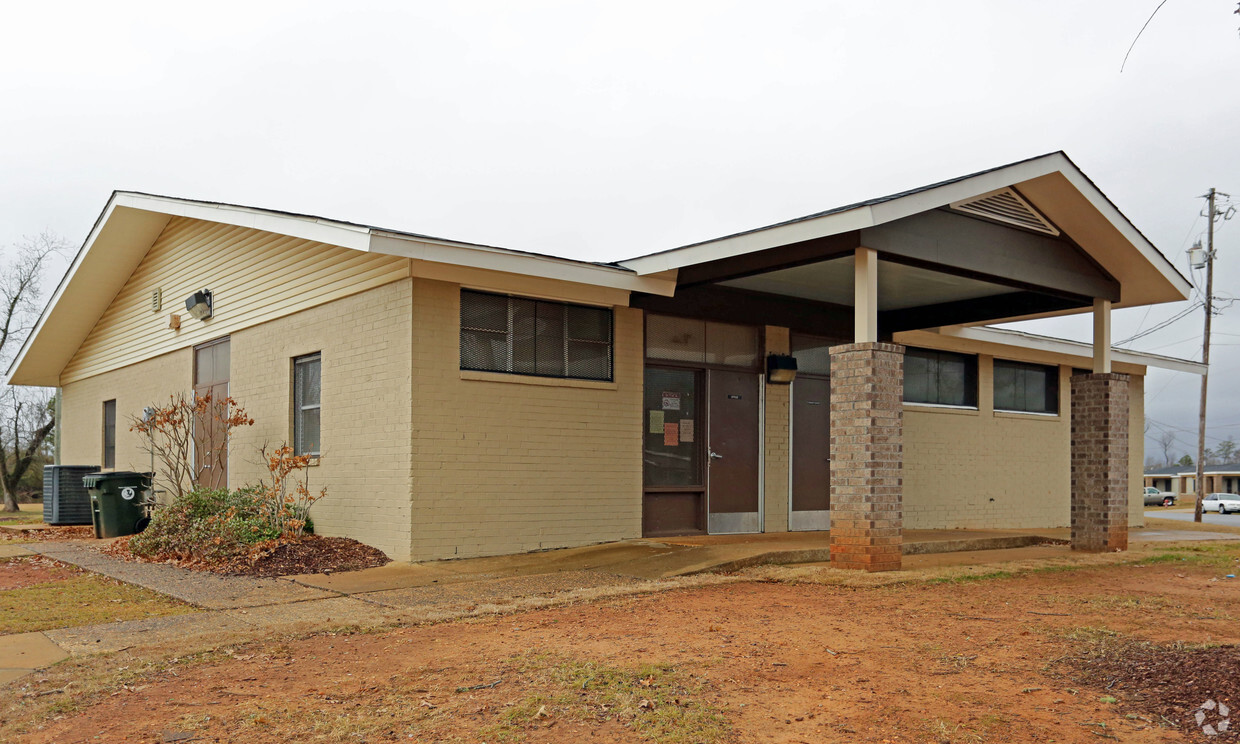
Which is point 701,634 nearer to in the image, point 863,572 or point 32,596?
point 863,572

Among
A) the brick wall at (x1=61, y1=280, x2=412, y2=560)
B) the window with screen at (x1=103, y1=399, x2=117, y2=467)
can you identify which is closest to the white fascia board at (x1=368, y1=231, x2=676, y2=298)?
the brick wall at (x1=61, y1=280, x2=412, y2=560)

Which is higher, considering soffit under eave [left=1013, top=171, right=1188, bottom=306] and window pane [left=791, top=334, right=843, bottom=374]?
soffit under eave [left=1013, top=171, right=1188, bottom=306]

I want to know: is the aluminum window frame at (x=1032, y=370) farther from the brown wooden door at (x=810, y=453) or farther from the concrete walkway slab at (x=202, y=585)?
the concrete walkway slab at (x=202, y=585)

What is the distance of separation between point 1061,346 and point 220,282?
14.2 m

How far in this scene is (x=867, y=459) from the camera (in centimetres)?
872

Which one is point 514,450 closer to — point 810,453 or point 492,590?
point 492,590

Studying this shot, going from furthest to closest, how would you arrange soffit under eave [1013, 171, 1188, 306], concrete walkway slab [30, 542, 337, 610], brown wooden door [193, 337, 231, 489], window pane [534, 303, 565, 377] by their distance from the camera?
brown wooden door [193, 337, 231, 489], window pane [534, 303, 565, 377], soffit under eave [1013, 171, 1188, 306], concrete walkway slab [30, 542, 337, 610]

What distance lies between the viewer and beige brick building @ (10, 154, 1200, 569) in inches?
370

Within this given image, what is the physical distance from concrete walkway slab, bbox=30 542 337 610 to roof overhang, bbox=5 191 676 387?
314 centimetres

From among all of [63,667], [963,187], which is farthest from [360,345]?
[963,187]

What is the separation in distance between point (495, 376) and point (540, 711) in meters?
6.14

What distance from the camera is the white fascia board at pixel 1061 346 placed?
15451 millimetres

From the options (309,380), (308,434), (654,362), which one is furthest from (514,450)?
(309,380)

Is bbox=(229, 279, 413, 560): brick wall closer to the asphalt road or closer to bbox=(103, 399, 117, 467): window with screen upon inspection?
bbox=(103, 399, 117, 467): window with screen
